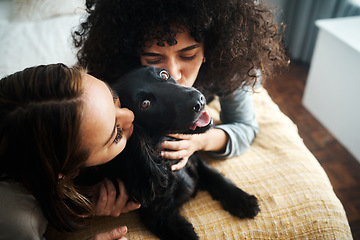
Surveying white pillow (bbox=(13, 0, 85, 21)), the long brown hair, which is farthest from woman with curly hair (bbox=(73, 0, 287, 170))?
white pillow (bbox=(13, 0, 85, 21))

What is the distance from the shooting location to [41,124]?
1.65 feet

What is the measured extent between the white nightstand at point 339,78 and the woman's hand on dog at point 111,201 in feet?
4.79

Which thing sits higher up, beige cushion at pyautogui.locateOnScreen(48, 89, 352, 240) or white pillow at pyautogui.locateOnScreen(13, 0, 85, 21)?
white pillow at pyautogui.locateOnScreen(13, 0, 85, 21)

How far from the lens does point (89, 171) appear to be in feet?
2.60

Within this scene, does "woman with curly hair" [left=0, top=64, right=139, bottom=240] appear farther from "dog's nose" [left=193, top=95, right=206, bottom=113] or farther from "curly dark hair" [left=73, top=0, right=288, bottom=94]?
"curly dark hair" [left=73, top=0, right=288, bottom=94]

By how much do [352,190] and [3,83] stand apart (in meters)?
1.80

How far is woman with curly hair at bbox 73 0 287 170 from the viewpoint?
844 millimetres

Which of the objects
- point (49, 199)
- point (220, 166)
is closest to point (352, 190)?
point (220, 166)

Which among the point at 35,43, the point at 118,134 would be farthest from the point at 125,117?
the point at 35,43

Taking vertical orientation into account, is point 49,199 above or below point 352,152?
above

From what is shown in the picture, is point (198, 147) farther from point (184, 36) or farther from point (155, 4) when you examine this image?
point (155, 4)

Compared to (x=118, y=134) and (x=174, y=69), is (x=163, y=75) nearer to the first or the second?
(x=174, y=69)

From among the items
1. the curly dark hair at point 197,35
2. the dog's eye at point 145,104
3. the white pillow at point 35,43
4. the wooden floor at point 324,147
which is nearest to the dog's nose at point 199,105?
the dog's eye at point 145,104

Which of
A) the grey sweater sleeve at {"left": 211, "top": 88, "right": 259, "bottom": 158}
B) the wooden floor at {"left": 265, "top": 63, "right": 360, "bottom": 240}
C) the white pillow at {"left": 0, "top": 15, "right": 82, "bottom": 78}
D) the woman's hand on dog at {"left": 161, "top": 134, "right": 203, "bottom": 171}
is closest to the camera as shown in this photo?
the woman's hand on dog at {"left": 161, "top": 134, "right": 203, "bottom": 171}
